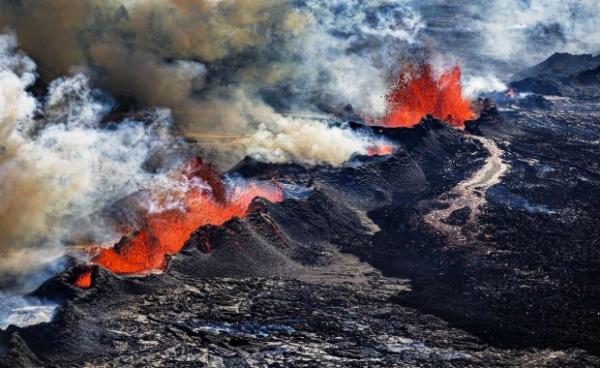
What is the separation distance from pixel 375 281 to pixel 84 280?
517 inches

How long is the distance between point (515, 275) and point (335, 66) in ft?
175

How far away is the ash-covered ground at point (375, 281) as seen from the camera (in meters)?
24.4

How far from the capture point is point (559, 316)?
2742 centimetres

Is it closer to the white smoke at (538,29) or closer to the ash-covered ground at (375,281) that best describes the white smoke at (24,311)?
the ash-covered ground at (375,281)

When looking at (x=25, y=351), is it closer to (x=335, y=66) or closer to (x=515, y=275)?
(x=515, y=275)

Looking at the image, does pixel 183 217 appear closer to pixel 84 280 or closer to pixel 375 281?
pixel 84 280

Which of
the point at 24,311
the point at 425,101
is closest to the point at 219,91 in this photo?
the point at 425,101

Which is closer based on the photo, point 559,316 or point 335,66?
point 559,316

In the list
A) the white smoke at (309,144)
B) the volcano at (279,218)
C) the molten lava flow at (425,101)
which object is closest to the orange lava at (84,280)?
the volcano at (279,218)

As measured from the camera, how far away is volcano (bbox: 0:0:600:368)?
25.3 meters

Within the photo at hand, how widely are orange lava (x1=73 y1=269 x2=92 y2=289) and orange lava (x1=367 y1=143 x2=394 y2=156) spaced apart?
2597 cm

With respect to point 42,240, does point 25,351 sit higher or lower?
lower

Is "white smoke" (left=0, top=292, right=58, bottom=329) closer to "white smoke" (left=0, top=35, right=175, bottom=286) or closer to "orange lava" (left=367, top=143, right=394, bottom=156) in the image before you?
"white smoke" (left=0, top=35, right=175, bottom=286)

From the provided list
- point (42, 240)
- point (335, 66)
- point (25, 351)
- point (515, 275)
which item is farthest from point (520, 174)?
point (335, 66)
